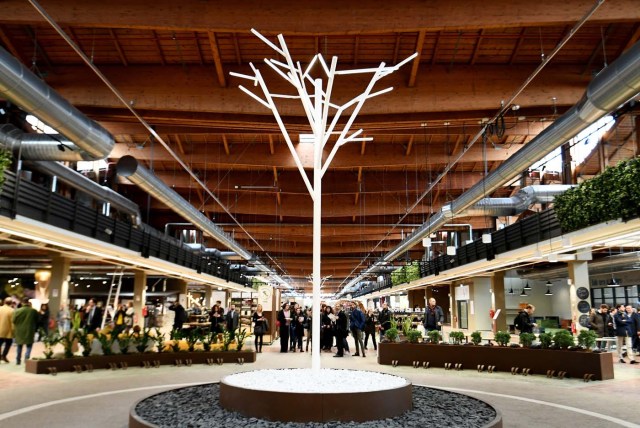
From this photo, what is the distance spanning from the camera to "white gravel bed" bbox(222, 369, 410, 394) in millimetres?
6434

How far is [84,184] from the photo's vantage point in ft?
56.8

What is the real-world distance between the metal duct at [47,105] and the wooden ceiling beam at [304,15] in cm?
154

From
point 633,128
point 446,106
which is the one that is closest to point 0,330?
point 446,106

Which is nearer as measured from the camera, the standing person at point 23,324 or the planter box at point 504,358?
the planter box at point 504,358

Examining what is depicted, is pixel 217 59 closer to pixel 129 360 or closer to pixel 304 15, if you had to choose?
pixel 304 15

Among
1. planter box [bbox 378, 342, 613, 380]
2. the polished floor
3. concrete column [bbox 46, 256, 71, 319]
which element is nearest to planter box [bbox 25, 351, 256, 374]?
the polished floor

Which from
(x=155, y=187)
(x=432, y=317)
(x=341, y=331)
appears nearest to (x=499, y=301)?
(x=432, y=317)

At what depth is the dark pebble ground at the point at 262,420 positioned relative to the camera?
19.2 feet

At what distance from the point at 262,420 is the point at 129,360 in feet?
28.7

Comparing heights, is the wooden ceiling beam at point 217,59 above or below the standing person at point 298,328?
above

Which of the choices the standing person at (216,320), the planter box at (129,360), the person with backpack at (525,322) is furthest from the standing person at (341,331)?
the person with backpack at (525,322)

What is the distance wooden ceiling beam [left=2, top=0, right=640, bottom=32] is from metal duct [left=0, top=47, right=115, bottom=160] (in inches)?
60.5

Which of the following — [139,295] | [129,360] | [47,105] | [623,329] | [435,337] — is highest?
[47,105]

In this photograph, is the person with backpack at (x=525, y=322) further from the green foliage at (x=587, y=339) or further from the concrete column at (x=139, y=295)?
the concrete column at (x=139, y=295)
